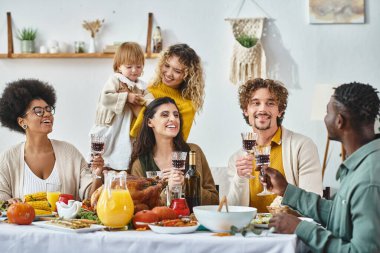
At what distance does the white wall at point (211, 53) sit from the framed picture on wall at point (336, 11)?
57mm

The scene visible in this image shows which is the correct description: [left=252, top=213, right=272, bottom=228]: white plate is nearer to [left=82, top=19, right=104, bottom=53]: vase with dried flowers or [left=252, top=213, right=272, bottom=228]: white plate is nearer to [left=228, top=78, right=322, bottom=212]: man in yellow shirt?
[left=228, top=78, right=322, bottom=212]: man in yellow shirt

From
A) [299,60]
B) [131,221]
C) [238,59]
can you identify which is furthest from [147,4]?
[131,221]

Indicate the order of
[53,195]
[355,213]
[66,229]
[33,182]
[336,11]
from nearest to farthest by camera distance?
[355,213], [66,229], [53,195], [33,182], [336,11]

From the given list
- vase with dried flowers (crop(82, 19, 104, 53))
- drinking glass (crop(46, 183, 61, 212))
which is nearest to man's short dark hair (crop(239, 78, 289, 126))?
drinking glass (crop(46, 183, 61, 212))

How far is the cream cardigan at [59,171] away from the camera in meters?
3.56

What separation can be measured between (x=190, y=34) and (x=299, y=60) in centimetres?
98

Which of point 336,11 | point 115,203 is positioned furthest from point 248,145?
point 336,11

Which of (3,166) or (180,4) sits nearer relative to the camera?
(3,166)

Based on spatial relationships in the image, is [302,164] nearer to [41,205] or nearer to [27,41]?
[41,205]

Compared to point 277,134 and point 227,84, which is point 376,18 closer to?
point 227,84

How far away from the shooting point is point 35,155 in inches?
145

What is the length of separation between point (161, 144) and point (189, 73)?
78cm

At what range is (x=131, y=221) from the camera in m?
2.63

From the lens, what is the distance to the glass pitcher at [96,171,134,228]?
8.29ft
